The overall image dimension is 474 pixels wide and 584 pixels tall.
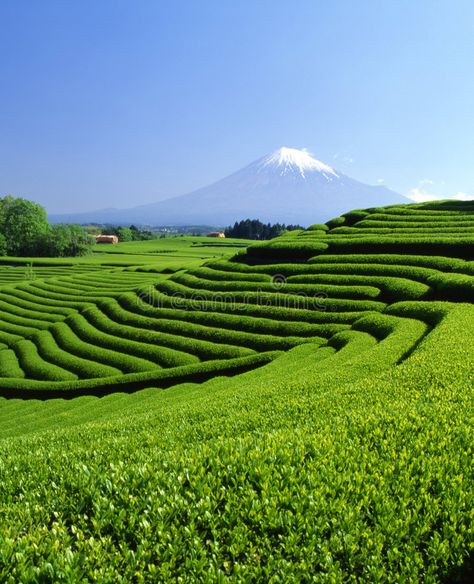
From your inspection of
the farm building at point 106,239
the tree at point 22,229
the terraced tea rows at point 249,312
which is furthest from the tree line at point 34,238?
the terraced tea rows at point 249,312

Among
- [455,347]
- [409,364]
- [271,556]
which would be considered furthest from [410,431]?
[455,347]

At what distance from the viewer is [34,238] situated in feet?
361

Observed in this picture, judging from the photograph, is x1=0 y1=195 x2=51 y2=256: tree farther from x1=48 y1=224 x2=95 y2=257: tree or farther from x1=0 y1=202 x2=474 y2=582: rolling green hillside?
x1=0 y1=202 x2=474 y2=582: rolling green hillside

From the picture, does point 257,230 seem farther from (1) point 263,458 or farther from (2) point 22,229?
(1) point 263,458

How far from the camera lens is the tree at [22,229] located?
109500mm

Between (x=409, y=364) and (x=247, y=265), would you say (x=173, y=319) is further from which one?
(x=409, y=364)

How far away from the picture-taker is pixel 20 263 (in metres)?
91.3

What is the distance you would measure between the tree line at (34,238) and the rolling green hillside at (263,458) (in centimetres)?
8703

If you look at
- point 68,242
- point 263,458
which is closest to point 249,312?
point 263,458

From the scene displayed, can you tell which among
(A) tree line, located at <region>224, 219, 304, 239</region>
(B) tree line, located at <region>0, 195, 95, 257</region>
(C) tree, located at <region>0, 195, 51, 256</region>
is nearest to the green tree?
(A) tree line, located at <region>224, 219, 304, 239</region>

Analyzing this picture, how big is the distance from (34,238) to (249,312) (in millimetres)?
95591

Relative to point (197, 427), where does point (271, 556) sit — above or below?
above

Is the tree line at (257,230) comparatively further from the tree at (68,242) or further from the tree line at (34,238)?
the tree at (68,242)

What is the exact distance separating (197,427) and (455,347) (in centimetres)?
987
